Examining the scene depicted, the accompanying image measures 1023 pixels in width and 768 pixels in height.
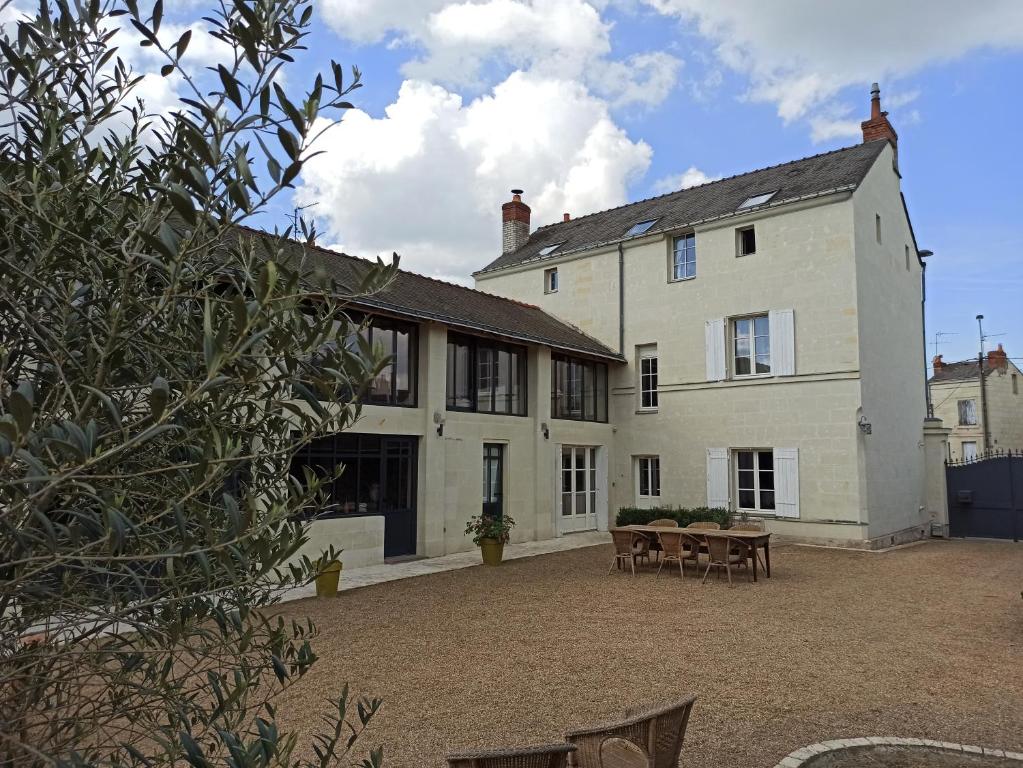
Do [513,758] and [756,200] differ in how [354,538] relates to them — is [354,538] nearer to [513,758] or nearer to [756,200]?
[513,758]

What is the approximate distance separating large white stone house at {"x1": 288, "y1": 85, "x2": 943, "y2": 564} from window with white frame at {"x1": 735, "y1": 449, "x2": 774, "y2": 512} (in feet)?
0.14

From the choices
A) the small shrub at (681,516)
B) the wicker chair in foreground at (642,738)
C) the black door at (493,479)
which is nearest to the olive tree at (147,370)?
the wicker chair in foreground at (642,738)

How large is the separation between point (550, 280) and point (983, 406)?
20.5 meters

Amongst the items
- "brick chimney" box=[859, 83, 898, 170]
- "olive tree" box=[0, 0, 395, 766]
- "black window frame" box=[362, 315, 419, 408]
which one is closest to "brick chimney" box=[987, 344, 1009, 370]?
"brick chimney" box=[859, 83, 898, 170]

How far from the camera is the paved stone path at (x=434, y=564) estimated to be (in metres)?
9.55

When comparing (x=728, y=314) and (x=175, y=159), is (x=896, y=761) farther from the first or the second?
(x=728, y=314)

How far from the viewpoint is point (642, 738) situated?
3199 millimetres

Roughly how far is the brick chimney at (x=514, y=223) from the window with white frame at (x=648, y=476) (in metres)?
8.18

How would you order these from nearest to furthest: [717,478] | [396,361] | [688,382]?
1. [396,361]
2. [717,478]
3. [688,382]

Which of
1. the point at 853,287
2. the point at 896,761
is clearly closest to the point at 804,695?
the point at 896,761

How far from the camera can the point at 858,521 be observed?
1318cm

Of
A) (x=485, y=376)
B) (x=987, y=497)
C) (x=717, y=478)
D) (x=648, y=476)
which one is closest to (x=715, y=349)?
(x=717, y=478)

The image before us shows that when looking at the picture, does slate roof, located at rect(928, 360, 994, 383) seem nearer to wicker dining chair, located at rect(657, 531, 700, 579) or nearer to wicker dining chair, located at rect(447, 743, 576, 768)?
wicker dining chair, located at rect(657, 531, 700, 579)

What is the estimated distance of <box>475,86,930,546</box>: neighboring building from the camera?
1371 cm
